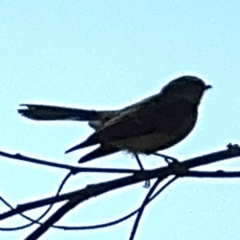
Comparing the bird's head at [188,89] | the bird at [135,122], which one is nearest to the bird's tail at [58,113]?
→ the bird at [135,122]

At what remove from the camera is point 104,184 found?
3070mm

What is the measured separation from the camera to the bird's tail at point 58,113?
4574mm

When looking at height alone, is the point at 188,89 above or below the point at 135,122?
above

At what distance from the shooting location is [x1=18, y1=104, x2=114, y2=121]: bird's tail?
4574 millimetres

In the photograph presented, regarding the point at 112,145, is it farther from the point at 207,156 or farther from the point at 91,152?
the point at 207,156

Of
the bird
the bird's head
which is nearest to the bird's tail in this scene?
the bird

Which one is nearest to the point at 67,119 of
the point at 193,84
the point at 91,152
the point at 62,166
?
the point at 91,152

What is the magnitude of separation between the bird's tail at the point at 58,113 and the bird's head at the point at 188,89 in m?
0.76

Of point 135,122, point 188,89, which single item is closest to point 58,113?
point 135,122

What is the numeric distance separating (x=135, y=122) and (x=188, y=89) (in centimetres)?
111

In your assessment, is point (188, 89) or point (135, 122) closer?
point (135, 122)

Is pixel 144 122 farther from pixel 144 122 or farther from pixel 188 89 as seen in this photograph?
pixel 188 89

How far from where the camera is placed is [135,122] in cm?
504

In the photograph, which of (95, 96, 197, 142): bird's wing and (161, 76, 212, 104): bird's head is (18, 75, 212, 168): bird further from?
(161, 76, 212, 104): bird's head
